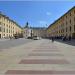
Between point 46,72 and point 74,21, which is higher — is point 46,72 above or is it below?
below

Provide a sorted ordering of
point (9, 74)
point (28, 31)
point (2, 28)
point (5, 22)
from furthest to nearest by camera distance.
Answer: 1. point (28, 31)
2. point (5, 22)
3. point (2, 28)
4. point (9, 74)

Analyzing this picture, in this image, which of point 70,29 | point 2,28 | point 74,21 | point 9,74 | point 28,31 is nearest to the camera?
point 9,74

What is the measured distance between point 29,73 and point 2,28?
88.3 metres

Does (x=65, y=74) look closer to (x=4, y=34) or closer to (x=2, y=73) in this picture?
(x=2, y=73)

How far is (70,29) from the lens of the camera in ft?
254

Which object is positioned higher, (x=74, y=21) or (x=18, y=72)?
(x=74, y=21)

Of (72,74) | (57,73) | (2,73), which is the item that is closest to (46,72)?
(57,73)

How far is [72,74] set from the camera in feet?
25.9

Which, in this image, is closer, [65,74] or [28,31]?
[65,74]

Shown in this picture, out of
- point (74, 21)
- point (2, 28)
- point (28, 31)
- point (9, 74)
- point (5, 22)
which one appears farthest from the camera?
point (28, 31)

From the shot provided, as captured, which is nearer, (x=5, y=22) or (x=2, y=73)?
(x=2, y=73)

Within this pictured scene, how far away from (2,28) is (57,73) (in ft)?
290

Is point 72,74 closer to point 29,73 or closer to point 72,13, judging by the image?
point 29,73

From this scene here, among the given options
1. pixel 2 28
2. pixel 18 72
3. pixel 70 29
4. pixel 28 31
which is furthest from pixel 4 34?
pixel 18 72
